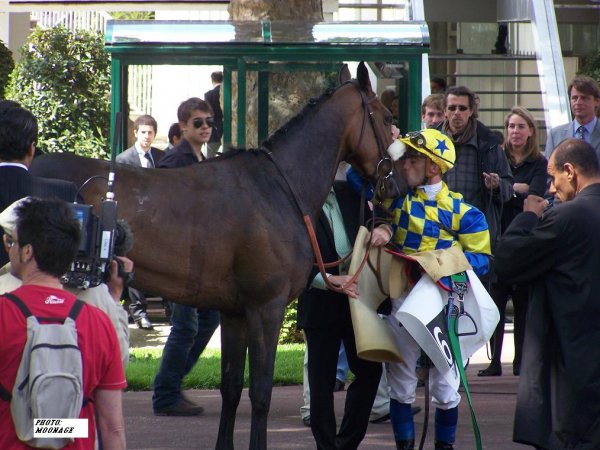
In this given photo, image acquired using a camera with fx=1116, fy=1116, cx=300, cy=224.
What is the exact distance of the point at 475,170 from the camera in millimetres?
8133

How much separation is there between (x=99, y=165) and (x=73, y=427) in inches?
98.2

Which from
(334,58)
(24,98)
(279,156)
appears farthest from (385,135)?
(24,98)

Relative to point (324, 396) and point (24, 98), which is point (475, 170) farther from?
point (24, 98)

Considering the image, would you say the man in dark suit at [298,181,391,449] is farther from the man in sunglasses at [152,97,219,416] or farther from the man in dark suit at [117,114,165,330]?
the man in dark suit at [117,114,165,330]

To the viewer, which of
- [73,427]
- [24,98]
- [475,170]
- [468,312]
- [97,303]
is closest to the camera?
[73,427]

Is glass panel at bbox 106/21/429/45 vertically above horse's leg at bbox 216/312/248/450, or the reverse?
glass panel at bbox 106/21/429/45

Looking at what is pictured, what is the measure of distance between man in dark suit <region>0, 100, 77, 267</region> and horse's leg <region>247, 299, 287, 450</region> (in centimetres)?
162

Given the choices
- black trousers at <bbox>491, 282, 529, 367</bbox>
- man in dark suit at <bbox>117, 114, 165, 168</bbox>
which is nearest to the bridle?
black trousers at <bbox>491, 282, 529, 367</bbox>

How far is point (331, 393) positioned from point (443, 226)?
44.2 inches

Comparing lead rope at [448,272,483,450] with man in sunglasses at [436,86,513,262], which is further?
man in sunglasses at [436,86,513,262]

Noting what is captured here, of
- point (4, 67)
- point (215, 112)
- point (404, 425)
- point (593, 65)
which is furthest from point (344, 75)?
point (4, 67)

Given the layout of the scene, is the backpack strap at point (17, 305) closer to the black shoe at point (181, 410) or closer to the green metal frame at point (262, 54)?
the black shoe at point (181, 410)

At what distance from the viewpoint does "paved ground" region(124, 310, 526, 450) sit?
682 cm

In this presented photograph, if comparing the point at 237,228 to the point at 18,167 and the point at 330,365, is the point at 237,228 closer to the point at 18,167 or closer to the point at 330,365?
the point at 330,365
